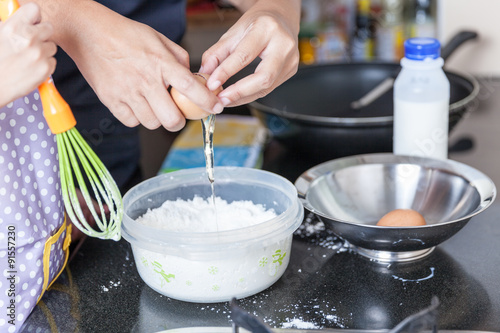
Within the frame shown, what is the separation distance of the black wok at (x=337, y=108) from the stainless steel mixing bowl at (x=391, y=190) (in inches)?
3.6

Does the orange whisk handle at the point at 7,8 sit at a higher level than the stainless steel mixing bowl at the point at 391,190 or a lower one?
higher

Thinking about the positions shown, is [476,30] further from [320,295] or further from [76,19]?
[76,19]

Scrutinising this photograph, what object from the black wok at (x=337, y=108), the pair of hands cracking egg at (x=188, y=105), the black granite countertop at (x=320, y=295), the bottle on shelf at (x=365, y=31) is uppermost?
the pair of hands cracking egg at (x=188, y=105)

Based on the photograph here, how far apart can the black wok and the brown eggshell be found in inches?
9.9

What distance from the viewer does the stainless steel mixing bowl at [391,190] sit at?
98cm

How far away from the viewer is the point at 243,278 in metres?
0.86

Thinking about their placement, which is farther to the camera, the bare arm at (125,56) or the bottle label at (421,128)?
the bottle label at (421,128)

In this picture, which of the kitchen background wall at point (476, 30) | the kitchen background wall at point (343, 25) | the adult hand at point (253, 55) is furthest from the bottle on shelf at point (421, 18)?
the adult hand at point (253, 55)

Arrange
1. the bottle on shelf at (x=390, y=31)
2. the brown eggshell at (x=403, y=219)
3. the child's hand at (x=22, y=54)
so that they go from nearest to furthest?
the child's hand at (x=22, y=54)
the brown eggshell at (x=403, y=219)
the bottle on shelf at (x=390, y=31)

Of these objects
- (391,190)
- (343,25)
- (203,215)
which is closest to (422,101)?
(391,190)

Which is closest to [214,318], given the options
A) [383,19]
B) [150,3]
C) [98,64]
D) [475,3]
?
[98,64]

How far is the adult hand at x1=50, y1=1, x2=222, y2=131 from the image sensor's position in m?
0.82

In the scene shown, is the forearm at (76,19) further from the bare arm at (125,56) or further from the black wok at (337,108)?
the black wok at (337,108)

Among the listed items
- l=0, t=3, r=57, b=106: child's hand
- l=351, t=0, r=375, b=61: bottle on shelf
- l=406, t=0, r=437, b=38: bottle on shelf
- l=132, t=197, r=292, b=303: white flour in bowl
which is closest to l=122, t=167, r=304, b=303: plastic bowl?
l=132, t=197, r=292, b=303: white flour in bowl
